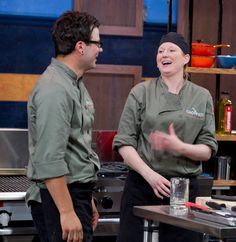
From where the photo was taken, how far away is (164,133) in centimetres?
266

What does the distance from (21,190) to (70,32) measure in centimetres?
124

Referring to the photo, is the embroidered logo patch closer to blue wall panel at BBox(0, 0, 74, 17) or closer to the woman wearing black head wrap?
the woman wearing black head wrap

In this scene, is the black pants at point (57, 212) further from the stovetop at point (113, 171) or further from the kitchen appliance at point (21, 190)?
the stovetop at point (113, 171)

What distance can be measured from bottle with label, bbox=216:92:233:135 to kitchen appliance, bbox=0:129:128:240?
62cm

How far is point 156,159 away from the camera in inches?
106

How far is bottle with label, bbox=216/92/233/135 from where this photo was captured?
3738 millimetres

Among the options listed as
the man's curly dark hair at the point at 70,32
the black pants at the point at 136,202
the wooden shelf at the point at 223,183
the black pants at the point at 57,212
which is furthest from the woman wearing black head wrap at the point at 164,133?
the wooden shelf at the point at 223,183

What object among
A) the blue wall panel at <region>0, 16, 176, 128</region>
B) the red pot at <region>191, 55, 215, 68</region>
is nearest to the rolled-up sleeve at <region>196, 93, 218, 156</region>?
the red pot at <region>191, 55, 215, 68</region>

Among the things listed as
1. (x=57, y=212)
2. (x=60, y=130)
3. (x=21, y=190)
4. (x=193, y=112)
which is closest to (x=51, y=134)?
(x=60, y=130)

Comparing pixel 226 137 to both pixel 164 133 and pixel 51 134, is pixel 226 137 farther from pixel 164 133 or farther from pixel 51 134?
pixel 51 134

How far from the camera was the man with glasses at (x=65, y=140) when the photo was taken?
2.07 m

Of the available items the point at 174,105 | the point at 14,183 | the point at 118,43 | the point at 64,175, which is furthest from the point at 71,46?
the point at 118,43

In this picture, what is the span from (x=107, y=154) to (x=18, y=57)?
77cm

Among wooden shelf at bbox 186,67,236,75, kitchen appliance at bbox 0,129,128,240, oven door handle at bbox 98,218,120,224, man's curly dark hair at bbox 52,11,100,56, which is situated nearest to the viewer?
man's curly dark hair at bbox 52,11,100,56
